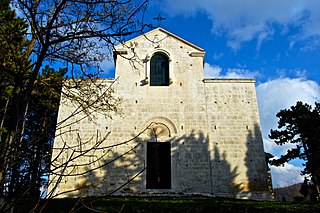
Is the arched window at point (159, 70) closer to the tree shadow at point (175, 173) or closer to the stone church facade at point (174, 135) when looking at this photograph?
the stone church facade at point (174, 135)

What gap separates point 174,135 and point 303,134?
904cm

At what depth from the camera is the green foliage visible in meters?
17.0

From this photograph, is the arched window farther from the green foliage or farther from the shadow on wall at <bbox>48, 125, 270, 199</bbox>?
the green foliage

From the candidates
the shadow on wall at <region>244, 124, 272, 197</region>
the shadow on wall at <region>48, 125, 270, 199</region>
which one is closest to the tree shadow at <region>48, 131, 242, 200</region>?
the shadow on wall at <region>48, 125, 270, 199</region>

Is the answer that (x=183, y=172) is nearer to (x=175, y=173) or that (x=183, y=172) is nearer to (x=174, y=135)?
(x=175, y=173)

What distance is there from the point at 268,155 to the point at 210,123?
4852 millimetres

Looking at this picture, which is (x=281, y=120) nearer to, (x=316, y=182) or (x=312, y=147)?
(x=312, y=147)

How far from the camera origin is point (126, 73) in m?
16.0

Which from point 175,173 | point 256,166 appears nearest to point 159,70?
point 175,173

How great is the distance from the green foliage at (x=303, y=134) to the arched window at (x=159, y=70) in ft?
29.1

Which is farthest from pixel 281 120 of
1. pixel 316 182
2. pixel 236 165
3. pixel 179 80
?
pixel 179 80

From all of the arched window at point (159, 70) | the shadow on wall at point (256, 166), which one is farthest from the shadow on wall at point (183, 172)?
the arched window at point (159, 70)

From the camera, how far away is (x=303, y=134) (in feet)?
58.9

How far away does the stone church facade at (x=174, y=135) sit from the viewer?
13689 mm
